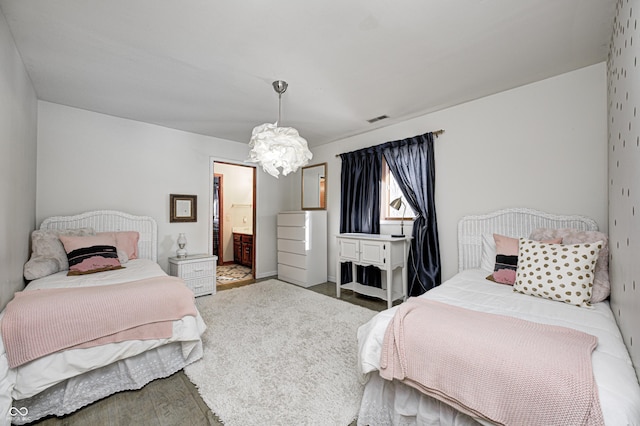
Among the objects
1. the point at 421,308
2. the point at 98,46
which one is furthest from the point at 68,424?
the point at 98,46

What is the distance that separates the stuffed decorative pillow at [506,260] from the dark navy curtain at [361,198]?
174cm

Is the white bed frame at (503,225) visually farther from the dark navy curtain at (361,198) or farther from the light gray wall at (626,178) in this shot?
the dark navy curtain at (361,198)

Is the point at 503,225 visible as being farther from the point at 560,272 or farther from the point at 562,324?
the point at 562,324

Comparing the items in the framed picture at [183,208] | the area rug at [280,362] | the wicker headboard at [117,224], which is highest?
the framed picture at [183,208]

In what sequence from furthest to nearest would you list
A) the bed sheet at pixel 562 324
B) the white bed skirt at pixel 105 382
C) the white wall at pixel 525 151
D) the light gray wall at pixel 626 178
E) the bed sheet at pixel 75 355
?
the white wall at pixel 525 151, the white bed skirt at pixel 105 382, the bed sheet at pixel 75 355, the light gray wall at pixel 626 178, the bed sheet at pixel 562 324

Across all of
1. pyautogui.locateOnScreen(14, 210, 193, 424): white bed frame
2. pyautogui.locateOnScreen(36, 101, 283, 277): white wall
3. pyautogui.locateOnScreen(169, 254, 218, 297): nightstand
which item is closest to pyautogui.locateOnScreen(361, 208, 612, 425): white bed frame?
pyautogui.locateOnScreen(14, 210, 193, 424): white bed frame

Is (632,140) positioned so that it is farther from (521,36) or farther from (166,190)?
(166,190)

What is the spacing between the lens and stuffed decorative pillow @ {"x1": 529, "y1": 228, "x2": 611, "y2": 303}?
1.81 meters

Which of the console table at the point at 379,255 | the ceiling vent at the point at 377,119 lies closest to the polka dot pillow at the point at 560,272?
the console table at the point at 379,255

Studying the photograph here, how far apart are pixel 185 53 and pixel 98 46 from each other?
0.63 meters

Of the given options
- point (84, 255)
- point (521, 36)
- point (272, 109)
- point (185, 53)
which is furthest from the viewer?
point (272, 109)

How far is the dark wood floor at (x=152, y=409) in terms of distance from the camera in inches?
62.0

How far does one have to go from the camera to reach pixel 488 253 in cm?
277

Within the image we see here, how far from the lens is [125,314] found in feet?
6.04
